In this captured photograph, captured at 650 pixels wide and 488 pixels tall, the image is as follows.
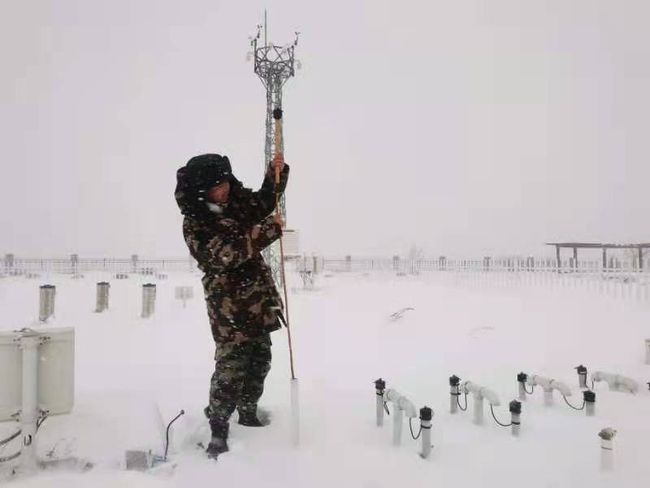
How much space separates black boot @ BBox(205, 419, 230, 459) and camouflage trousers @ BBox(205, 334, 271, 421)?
0.14 ft

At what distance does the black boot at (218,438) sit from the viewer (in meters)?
3.37

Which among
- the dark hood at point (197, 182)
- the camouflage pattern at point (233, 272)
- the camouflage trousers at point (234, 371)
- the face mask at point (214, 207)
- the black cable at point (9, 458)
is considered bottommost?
the black cable at point (9, 458)

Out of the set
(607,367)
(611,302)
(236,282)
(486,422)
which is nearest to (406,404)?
(486,422)

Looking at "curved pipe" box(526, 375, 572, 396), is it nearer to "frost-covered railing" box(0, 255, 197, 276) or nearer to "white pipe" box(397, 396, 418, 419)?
"white pipe" box(397, 396, 418, 419)

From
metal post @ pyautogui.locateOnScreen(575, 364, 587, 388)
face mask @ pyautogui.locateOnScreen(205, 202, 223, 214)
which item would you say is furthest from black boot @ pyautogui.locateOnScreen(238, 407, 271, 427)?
metal post @ pyautogui.locateOnScreen(575, 364, 587, 388)

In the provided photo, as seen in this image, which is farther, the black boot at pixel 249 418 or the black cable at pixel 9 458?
the black boot at pixel 249 418

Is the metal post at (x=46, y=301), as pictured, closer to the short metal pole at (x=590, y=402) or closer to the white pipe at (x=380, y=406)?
the white pipe at (x=380, y=406)

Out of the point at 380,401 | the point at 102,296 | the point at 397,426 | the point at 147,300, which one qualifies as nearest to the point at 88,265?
the point at 102,296

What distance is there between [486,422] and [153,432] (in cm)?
308

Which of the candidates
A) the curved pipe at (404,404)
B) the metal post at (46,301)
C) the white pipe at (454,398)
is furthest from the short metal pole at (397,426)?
the metal post at (46,301)

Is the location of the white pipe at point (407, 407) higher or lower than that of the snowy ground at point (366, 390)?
higher

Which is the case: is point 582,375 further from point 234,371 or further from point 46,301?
point 46,301

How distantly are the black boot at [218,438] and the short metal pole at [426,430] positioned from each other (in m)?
1.57

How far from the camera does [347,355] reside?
7.55m
